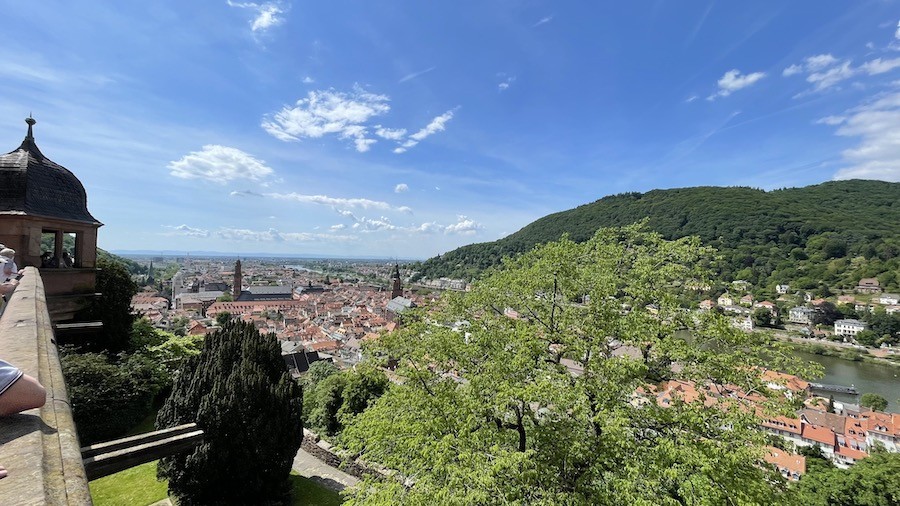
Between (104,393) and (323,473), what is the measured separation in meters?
6.79

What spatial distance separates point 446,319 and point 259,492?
21.4ft

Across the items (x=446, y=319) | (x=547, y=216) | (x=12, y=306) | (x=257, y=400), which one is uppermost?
(x=547, y=216)

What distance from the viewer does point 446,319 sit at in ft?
30.6

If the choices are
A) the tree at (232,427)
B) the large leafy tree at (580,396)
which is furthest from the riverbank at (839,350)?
the tree at (232,427)

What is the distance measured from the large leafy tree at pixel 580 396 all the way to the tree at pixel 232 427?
3.12m

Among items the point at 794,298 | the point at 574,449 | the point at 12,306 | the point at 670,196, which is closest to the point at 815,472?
the point at 574,449

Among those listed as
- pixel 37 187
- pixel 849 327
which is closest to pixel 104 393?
pixel 37 187

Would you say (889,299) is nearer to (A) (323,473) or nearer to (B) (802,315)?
(B) (802,315)

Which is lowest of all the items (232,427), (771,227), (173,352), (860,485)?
(860,485)

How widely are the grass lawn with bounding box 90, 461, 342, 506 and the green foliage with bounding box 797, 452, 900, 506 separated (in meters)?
17.6

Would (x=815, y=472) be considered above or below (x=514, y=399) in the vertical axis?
below

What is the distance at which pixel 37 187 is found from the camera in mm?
10406

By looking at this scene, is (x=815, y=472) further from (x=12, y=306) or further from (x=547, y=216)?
(x=547, y=216)

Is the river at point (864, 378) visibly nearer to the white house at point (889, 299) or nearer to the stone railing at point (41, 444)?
the white house at point (889, 299)
